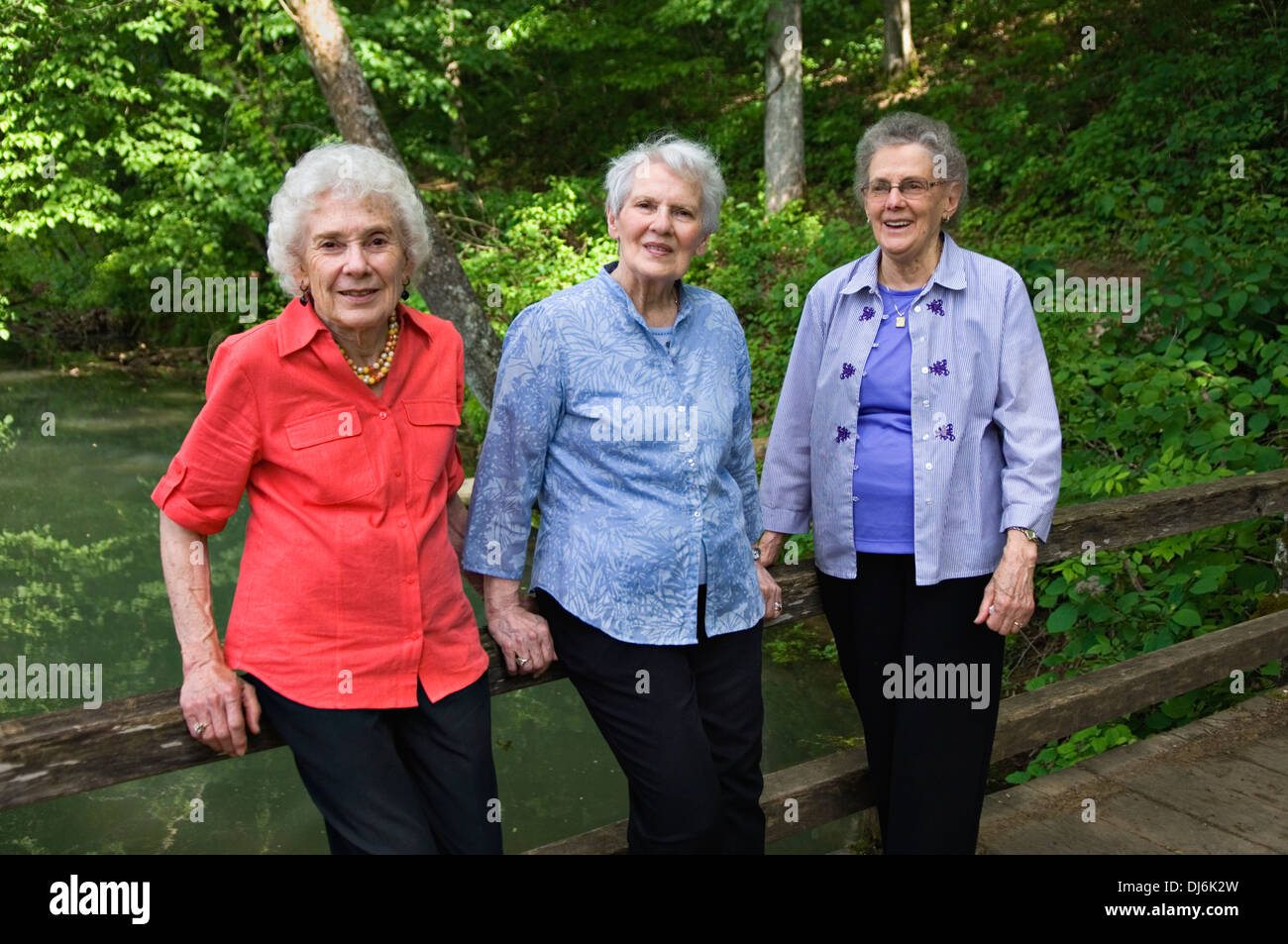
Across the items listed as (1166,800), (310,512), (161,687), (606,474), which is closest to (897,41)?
(161,687)

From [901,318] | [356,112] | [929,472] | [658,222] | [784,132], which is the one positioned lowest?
[929,472]

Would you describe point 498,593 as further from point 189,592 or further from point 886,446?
point 886,446

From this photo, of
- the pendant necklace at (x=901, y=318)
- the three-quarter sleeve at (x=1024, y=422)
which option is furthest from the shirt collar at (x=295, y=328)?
the three-quarter sleeve at (x=1024, y=422)

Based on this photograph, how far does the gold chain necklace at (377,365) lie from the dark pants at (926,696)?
1.16m

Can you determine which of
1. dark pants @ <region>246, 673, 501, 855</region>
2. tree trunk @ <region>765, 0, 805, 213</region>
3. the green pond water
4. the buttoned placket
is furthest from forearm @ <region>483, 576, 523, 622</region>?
tree trunk @ <region>765, 0, 805, 213</region>

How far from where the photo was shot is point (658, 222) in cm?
227

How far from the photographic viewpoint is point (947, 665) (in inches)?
97.3

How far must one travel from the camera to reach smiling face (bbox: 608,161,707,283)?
7.45 ft

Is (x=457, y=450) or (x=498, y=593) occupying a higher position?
(x=457, y=450)

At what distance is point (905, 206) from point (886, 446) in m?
0.54

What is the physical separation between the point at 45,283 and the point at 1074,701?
21556mm

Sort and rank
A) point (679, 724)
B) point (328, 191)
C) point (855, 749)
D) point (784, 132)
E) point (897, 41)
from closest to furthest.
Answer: point (328, 191)
point (679, 724)
point (855, 749)
point (784, 132)
point (897, 41)

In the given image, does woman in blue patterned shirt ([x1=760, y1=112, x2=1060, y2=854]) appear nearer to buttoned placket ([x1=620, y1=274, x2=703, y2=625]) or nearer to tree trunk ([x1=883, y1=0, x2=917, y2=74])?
buttoned placket ([x1=620, y1=274, x2=703, y2=625])

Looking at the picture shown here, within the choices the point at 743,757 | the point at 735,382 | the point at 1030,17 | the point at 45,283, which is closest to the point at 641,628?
the point at 743,757
